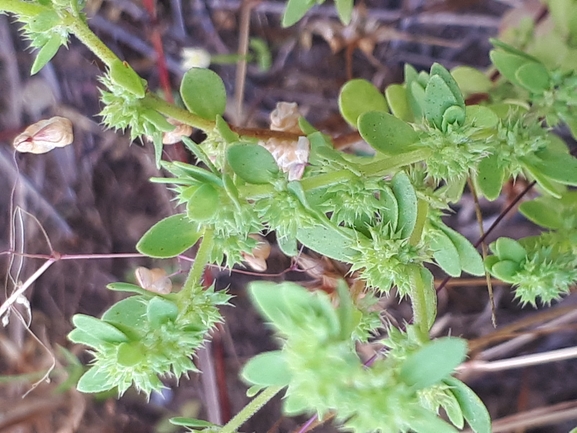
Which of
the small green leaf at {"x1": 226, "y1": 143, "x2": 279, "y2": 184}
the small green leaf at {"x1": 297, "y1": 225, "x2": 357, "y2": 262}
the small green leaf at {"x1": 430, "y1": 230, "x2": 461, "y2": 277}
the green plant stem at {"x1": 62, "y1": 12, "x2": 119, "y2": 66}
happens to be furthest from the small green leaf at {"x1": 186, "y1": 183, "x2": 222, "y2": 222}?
the small green leaf at {"x1": 430, "y1": 230, "x2": 461, "y2": 277}

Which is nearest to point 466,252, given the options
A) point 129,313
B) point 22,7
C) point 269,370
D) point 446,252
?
point 446,252

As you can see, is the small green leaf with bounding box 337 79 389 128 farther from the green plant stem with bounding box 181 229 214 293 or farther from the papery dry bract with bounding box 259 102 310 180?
the green plant stem with bounding box 181 229 214 293

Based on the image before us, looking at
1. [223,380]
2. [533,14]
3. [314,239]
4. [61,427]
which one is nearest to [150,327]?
[314,239]

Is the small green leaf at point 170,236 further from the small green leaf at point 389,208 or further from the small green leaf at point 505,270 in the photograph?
the small green leaf at point 505,270

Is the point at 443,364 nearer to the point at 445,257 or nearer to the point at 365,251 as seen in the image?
the point at 365,251

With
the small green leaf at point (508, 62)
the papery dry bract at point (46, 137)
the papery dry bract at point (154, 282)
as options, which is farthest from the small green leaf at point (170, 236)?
the small green leaf at point (508, 62)

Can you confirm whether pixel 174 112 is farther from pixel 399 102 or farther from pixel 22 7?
pixel 399 102
